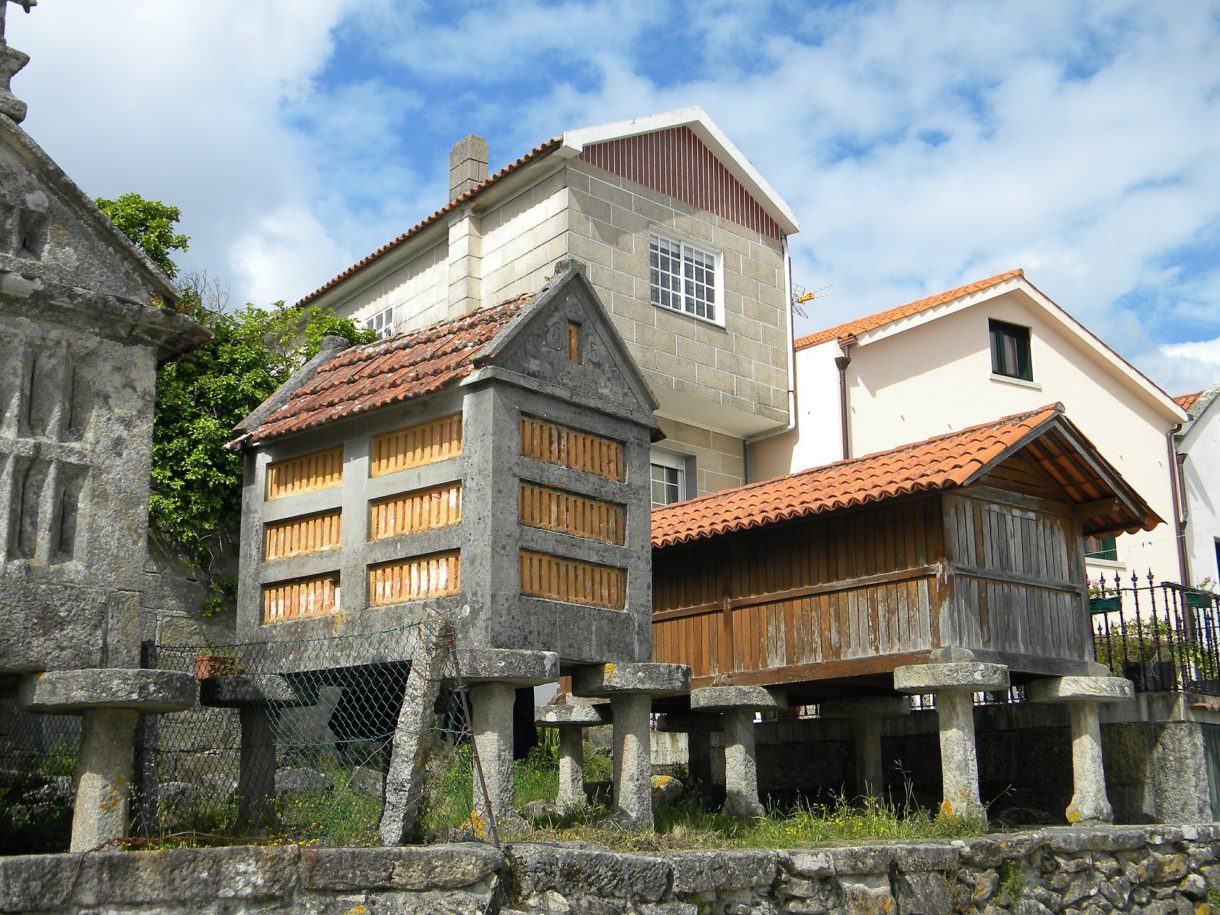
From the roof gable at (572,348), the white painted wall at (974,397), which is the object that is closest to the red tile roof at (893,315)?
the white painted wall at (974,397)

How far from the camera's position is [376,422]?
27.9 feet

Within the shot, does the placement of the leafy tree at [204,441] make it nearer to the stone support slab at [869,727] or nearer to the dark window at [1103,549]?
the stone support slab at [869,727]

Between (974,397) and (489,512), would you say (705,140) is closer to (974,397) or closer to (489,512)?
(974,397)

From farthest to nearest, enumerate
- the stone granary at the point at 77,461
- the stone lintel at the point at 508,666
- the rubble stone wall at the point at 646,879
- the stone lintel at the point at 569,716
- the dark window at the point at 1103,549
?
the dark window at the point at 1103,549, the stone lintel at the point at 569,716, the stone lintel at the point at 508,666, the stone granary at the point at 77,461, the rubble stone wall at the point at 646,879

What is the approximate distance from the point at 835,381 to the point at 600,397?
34.3 feet

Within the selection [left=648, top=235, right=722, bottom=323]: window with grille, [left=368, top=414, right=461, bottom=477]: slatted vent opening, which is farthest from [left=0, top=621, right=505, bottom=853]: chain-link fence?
[left=648, top=235, right=722, bottom=323]: window with grille

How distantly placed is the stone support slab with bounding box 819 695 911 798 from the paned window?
553 centimetres

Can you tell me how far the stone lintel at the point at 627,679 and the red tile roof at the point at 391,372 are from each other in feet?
6.59

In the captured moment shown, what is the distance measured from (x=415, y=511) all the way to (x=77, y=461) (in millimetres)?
2423

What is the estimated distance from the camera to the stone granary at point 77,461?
584 centimetres

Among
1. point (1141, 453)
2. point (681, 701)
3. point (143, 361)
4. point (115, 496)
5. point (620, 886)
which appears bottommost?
point (620, 886)

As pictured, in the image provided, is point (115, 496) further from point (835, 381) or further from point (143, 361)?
point (835, 381)

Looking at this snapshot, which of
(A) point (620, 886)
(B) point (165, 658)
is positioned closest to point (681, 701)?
(B) point (165, 658)

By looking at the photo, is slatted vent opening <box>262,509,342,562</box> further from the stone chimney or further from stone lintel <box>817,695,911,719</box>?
the stone chimney
